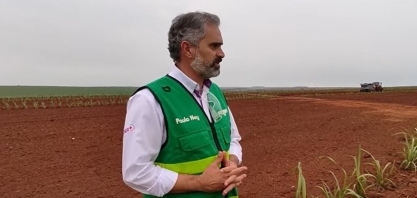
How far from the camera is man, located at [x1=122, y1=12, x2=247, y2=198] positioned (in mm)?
1452

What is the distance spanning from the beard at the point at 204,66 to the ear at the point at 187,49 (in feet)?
0.09

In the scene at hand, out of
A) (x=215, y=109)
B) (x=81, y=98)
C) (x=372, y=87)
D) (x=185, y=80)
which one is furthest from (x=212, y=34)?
(x=372, y=87)

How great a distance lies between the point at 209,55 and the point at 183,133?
15.7 inches

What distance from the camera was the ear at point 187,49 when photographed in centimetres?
164

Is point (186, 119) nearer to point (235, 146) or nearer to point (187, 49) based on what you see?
point (187, 49)

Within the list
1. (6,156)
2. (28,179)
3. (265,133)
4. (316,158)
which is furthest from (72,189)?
(265,133)

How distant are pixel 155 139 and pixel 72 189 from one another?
427 centimetres

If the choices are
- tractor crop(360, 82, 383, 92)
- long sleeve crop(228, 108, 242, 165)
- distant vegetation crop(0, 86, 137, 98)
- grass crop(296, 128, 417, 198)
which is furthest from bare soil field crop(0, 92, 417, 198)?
tractor crop(360, 82, 383, 92)

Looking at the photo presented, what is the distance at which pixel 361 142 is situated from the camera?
7.12 metres

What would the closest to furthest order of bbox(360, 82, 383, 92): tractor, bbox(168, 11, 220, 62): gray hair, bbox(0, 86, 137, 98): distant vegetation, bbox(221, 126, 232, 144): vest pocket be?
bbox(168, 11, 220, 62): gray hair, bbox(221, 126, 232, 144): vest pocket, bbox(360, 82, 383, 92): tractor, bbox(0, 86, 137, 98): distant vegetation

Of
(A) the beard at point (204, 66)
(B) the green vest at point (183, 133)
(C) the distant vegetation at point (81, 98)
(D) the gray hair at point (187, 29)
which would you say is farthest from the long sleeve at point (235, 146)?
(C) the distant vegetation at point (81, 98)

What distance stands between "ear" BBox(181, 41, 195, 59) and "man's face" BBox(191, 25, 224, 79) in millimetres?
24

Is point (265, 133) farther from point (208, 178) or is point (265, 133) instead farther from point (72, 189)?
point (208, 178)

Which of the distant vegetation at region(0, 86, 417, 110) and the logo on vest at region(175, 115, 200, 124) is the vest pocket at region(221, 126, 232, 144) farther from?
the distant vegetation at region(0, 86, 417, 110)
